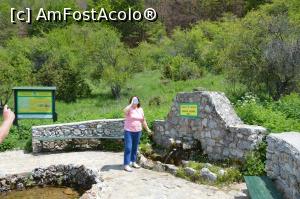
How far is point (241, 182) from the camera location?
8406 millimetres

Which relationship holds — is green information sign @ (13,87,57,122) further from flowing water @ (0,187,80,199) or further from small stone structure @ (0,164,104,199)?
flowing water @ (0,187,80,199)

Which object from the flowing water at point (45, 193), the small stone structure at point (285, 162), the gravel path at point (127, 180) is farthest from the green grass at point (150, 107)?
the flowing water at point (45, 193)

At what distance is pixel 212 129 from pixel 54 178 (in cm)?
389

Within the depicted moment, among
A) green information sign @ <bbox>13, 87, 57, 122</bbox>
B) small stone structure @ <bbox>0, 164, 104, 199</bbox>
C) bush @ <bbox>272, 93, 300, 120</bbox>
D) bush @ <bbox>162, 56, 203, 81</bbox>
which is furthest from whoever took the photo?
bush @ <bbox>162, 56, 203, 81</bbox>

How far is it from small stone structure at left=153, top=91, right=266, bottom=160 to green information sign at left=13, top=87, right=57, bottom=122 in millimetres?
4191

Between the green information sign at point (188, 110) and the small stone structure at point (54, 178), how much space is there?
2923 mm

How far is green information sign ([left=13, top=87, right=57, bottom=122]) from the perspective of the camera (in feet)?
45.1

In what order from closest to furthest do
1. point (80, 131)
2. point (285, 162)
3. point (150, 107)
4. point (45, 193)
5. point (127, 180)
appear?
point (285, 162) < point (127, 180) < point (45, 193) < point (80, 131) < point (150, 107)

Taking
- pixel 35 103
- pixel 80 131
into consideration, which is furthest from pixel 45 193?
pixel 35 103

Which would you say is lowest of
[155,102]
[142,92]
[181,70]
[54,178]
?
[54,178]

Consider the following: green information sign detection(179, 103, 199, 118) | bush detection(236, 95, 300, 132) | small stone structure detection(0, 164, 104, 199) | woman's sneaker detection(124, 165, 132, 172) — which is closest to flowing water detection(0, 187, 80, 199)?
small stone structure detection(0, 164, 104, 199)

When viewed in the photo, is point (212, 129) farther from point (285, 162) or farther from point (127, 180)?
point (285, 162)

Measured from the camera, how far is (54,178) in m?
9.80

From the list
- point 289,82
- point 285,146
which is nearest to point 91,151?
point 285,146
